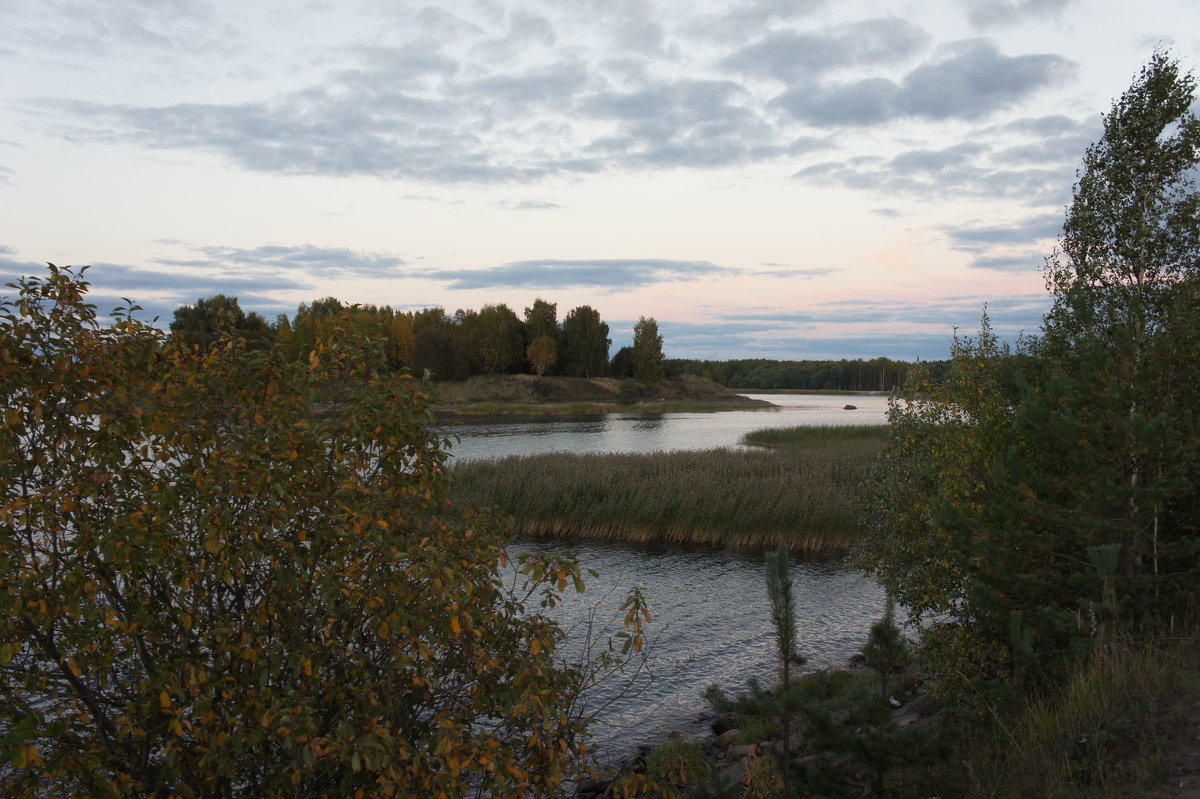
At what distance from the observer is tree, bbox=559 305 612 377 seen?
13150cm

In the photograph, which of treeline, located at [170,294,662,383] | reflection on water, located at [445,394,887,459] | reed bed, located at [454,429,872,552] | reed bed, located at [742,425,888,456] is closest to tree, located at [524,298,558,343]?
treeline, located at [170,294,662,383]

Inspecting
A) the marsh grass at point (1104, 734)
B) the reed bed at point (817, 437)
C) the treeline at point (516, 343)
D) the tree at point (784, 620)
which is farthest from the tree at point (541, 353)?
the tree at point (784, 620)

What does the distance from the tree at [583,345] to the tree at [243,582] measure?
126 metres

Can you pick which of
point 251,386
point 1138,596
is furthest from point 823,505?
point 251,386

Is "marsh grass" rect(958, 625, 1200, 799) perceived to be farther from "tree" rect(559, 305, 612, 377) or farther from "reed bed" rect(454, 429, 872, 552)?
"tree" rect(559, 305, 612, 377)

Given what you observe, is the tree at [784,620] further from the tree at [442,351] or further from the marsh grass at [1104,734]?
the tree at [442,351]

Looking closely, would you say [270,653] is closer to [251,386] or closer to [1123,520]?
[251,386]

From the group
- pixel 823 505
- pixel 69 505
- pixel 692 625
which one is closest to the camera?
pixel 69 505

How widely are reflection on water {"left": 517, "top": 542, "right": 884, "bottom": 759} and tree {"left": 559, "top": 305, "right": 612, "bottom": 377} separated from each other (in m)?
106

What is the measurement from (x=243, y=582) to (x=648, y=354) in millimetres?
127648

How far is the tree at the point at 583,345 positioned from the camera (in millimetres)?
131500

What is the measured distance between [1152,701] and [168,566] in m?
7.69

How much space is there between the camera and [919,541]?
450 inches

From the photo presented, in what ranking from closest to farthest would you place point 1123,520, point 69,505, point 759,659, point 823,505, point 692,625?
point 69,505 → point 1123,520 → point 759,659 → point 692,625 → point 823,505
